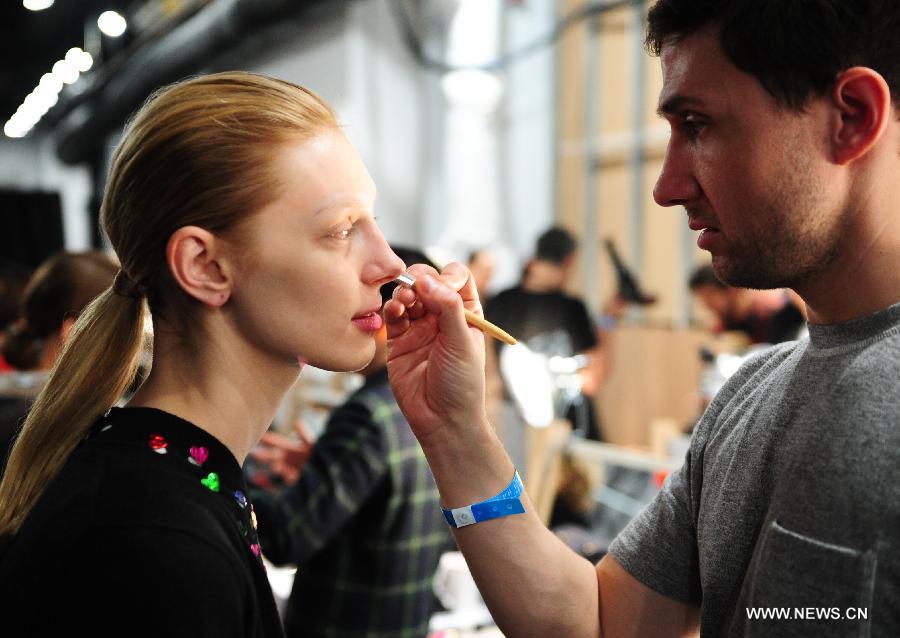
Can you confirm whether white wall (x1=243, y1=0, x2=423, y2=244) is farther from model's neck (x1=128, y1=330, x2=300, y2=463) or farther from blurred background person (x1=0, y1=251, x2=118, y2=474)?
model's neck (x1=128, y1=330, x2=300, y2=463)

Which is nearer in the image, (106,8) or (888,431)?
(888,431)

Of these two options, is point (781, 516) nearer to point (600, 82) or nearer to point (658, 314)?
point (658, 314)

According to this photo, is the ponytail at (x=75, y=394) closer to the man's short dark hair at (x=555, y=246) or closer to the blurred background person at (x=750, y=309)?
the blurred background person at (x=750, y=309)

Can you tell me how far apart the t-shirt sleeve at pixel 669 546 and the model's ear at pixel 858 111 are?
18.4 inches

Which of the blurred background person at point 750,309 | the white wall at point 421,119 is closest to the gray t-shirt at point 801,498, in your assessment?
the blurred background person at point 750,309

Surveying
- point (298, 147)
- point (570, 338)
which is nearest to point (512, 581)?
point (298, 147)

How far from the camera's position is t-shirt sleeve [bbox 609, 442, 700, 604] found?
118 centimetres

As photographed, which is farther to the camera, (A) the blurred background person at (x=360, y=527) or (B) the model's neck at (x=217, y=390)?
(A) the blurred background person at (x=360, y=527)

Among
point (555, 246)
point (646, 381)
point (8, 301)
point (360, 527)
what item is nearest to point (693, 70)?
point (360, 527)

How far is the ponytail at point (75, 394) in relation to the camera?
98 cm

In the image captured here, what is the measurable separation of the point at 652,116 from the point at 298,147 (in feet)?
16.2

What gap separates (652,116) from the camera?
18.3 ft

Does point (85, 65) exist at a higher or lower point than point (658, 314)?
higher

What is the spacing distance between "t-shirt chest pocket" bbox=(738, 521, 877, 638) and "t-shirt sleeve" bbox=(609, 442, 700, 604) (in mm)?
248
